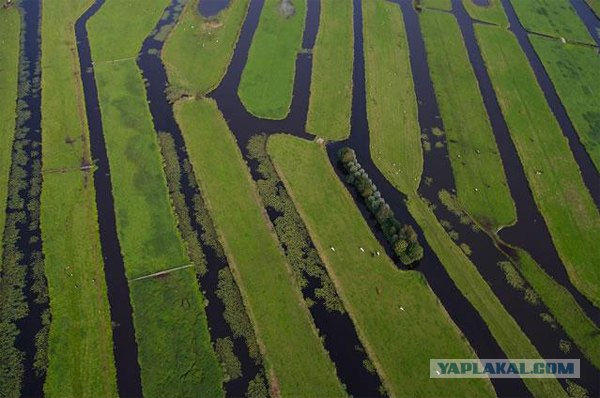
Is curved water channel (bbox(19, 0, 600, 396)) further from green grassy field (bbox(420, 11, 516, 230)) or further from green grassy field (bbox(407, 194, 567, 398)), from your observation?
green grassy field (bbox(420, 11, 516, 230))

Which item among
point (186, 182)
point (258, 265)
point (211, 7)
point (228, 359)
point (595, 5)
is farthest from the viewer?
point (595, 5)

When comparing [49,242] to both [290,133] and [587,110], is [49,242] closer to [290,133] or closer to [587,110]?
[290,133]

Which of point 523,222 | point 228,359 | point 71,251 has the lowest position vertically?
point 71,251

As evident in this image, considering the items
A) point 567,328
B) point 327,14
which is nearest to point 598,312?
point 567,328

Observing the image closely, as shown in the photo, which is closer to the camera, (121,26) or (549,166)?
(549,166)

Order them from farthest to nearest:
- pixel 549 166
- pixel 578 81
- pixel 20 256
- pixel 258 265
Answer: pixel 578 81 → pixel 549 166 → pixel 258 265 → pixel 20 256

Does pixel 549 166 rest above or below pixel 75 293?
above

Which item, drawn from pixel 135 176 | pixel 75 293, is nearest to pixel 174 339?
pixel 75 293

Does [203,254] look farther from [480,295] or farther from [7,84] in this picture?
[7,84]
